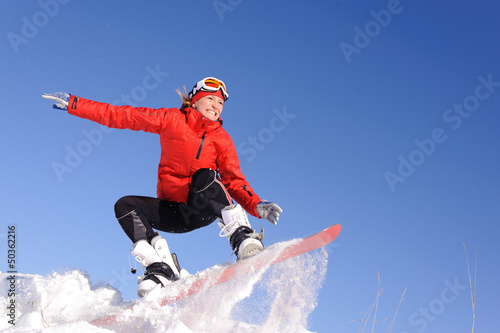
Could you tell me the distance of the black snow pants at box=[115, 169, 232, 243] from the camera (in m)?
3.88

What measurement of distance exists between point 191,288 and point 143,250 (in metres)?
0.66

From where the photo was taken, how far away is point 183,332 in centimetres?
270

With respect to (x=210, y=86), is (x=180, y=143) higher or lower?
lower

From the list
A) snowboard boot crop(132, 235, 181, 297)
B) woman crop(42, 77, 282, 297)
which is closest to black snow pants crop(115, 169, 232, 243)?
woman crop(42, 77, 282, 297)

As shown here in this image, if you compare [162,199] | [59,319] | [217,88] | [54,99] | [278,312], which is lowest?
[278,312]

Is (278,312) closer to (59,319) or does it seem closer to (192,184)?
(192,184)

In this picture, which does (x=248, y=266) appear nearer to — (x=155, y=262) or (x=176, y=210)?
(x=155, y=262)

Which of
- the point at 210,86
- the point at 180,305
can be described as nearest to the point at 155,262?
the point at 180,305

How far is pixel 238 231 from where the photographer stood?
375cm

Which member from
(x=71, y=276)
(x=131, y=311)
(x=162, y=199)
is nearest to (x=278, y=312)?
(x=131, y=311)

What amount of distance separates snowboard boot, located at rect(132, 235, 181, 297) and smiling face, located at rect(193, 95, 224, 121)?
4.85 feet

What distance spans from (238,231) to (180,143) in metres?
1.14

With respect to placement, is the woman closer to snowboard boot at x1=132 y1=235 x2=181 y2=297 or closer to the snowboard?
snowboard boot at x1=132 y1=235 x2=181 y2=297

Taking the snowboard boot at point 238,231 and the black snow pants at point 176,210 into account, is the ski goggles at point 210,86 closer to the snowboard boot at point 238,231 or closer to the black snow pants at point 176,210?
the black snow pants at point 176,210
